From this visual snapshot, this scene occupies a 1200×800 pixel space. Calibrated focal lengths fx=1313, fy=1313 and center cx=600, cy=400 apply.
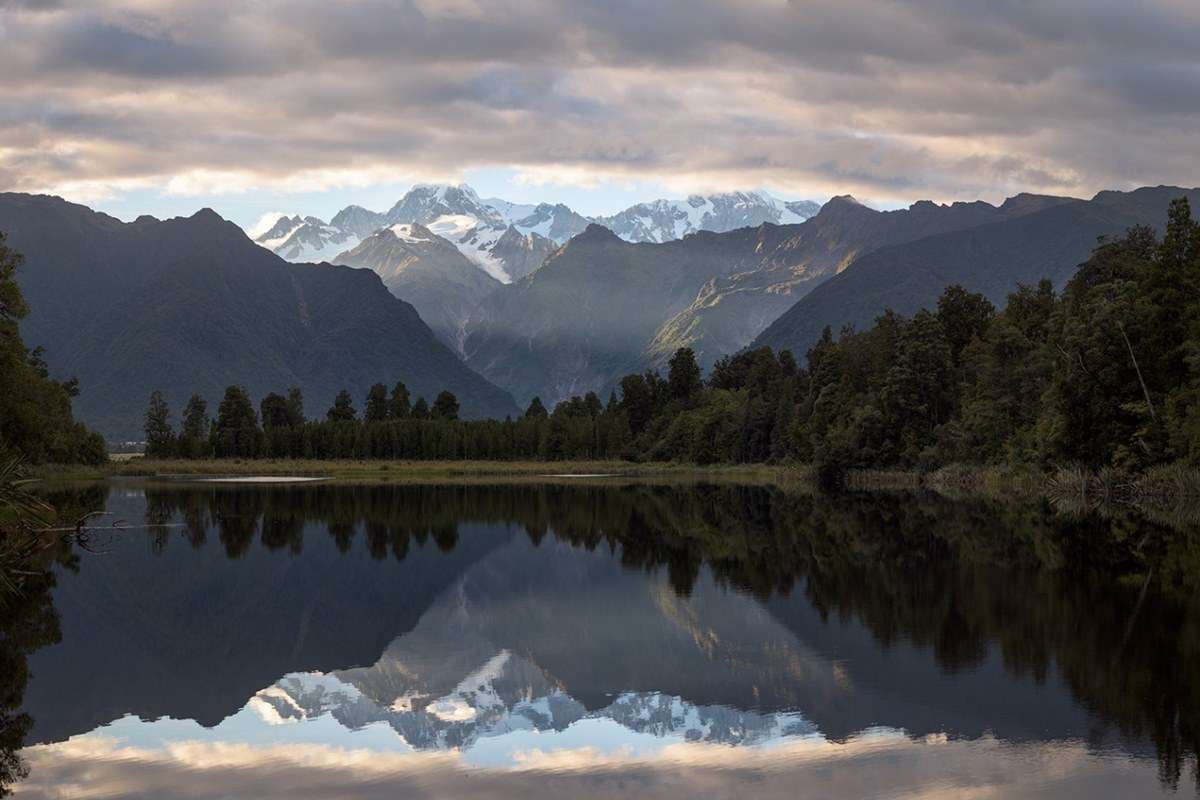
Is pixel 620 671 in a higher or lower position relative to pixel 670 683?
lower

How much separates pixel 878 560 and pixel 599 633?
17.7 m

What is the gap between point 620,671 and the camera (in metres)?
27.7

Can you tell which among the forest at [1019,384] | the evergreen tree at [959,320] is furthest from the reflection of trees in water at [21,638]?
the evergreen tree at [959,320]

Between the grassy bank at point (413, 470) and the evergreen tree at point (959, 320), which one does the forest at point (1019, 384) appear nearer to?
the evergreen tree at point (959, 320)

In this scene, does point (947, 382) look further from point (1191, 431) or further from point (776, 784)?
point (776, 784)

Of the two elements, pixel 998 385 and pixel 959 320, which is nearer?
pixel 998 385

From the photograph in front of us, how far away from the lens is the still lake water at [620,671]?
1961 centimetres

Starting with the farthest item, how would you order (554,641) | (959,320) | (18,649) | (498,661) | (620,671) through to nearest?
(959,320) < (554,641) < (18,649) < (498,661) < (620,671)

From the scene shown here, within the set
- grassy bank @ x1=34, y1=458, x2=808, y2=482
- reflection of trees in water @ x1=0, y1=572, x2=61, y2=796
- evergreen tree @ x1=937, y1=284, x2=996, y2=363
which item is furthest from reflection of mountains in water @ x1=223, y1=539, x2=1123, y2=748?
grassy bank @ x1=34, y1=458, x2=808, y2=482

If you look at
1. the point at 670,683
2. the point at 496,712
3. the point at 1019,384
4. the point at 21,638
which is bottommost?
the point at 21,638

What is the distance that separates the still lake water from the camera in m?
19.6

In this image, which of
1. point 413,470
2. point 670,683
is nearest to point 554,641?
point 670,683

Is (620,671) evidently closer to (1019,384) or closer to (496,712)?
(496,712)

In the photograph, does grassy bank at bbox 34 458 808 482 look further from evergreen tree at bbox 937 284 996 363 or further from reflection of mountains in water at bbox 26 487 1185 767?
reflection of mountains in water at bbox 26 487 1185 767
